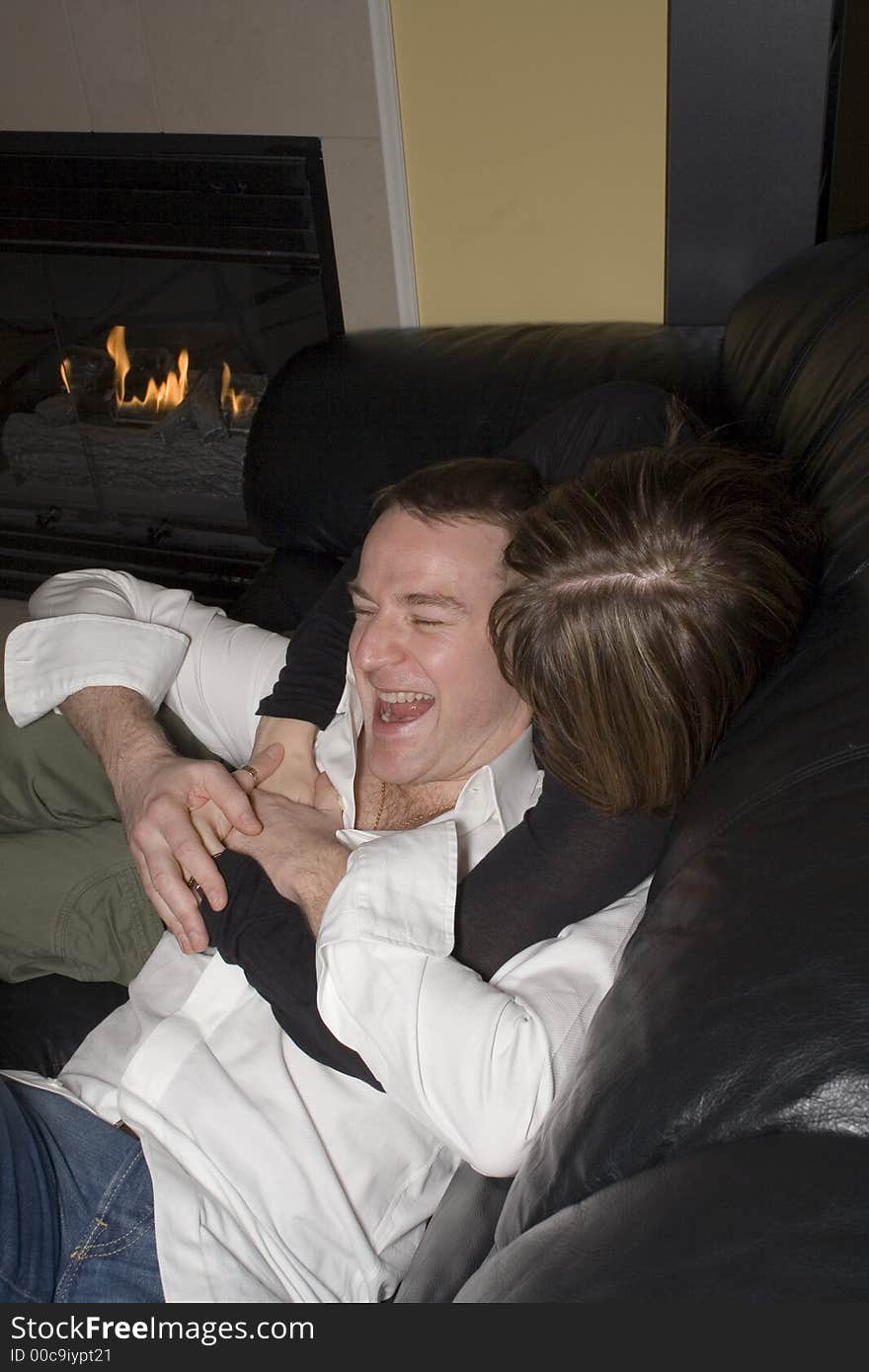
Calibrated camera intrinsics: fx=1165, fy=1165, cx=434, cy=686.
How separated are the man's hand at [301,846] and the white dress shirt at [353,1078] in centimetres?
5

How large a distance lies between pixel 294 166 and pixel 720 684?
1.78 m

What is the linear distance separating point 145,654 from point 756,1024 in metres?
1.05

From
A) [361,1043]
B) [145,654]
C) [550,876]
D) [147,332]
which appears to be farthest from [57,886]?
[147,332]

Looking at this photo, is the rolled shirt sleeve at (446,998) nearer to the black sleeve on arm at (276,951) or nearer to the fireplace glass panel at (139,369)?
the black sleeve on arm at (276,951)

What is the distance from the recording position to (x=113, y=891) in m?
1.44

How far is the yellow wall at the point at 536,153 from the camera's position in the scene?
6.48 feet

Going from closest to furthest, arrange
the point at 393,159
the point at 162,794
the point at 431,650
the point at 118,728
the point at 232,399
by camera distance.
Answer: the point at 431,650
the point at 162,794
the point at 118,728
the point at 393,159
the point at 232,399

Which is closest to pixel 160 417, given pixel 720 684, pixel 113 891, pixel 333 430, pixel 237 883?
pixel 333 430

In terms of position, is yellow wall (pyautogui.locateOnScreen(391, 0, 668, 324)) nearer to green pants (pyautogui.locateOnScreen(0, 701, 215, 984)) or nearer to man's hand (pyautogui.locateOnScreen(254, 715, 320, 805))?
man's hand (pyautogui.locateOnScreen(254, 715, 320, 805))

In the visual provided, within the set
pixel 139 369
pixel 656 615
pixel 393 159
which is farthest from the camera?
pixel 139 369

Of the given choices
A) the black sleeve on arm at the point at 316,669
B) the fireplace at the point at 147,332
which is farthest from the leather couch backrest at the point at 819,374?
the fireplace at the point at 147,332

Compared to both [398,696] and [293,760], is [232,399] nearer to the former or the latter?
[293,760]

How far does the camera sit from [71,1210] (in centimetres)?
111

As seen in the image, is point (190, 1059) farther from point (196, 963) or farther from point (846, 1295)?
point (846, 1295)
